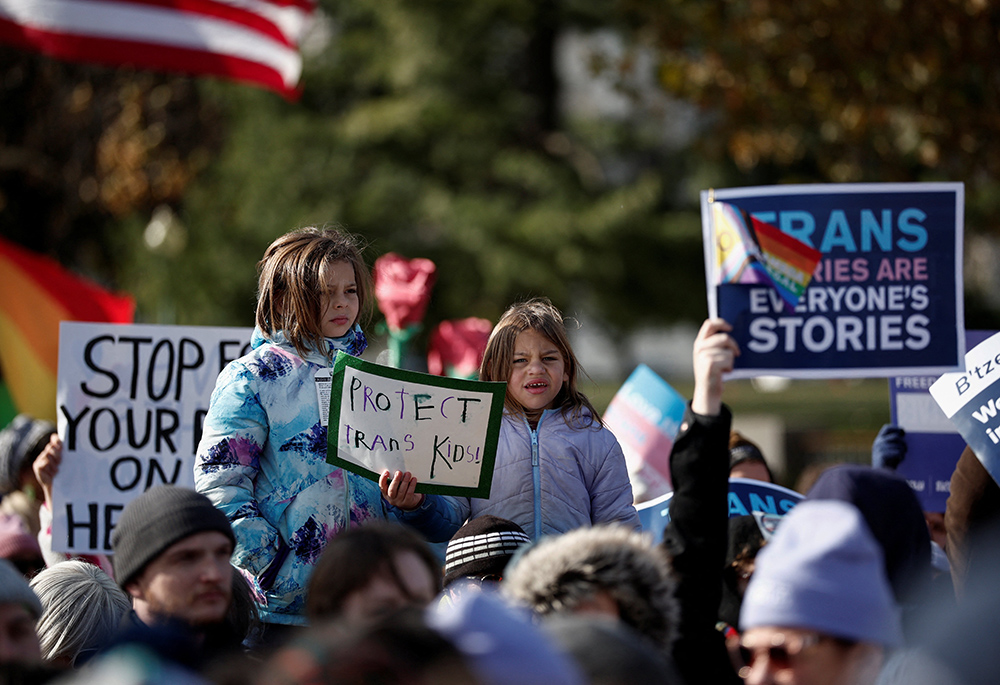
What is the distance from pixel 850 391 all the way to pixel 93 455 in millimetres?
37462

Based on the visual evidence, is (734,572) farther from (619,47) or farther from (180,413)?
(619,47)

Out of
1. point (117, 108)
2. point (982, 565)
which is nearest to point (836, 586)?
point (982, 565)

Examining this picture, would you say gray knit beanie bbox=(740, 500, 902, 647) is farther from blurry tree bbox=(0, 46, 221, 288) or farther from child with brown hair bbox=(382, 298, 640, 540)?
blurry tree bbox=(0, 46, 221, 288)

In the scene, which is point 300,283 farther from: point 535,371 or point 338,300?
point 535,371

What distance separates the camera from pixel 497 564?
10.9 feet

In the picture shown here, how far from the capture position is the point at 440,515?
3.77 m

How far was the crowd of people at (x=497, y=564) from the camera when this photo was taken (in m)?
2.09

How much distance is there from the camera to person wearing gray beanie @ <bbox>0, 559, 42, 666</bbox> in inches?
104

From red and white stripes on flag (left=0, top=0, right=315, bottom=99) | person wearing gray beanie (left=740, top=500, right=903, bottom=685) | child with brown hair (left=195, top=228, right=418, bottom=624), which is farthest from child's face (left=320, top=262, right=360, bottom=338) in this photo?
red and white stripes on flag (left=0, top=0, right=315, bottom=99)

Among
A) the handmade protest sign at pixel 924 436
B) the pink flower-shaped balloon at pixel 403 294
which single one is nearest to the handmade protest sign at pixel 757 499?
the handmade protest sign at pixel 924 436

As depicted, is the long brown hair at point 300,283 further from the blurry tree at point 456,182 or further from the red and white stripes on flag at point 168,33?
the blurry tree at point 456,182

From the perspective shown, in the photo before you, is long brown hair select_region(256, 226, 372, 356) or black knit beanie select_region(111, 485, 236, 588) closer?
black knit beanie select_region(111, 485, 236, 588)

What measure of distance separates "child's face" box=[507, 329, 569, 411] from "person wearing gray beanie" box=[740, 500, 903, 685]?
5.51 feet

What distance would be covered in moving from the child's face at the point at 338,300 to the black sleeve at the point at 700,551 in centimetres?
130
